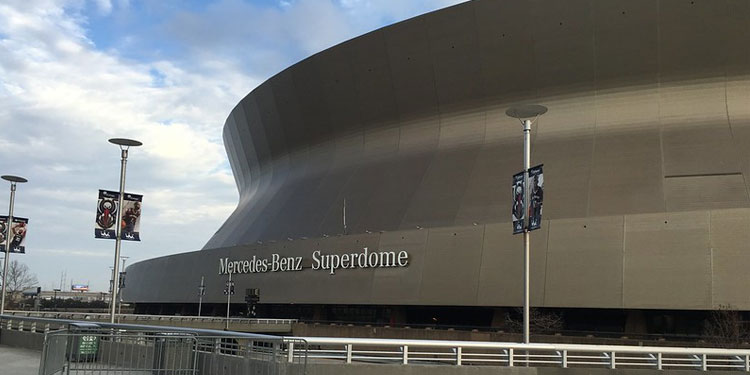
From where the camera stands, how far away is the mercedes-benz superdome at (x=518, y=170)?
3362cm

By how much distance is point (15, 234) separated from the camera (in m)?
34.8

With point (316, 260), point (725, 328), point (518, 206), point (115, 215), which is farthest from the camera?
point (316, 260)

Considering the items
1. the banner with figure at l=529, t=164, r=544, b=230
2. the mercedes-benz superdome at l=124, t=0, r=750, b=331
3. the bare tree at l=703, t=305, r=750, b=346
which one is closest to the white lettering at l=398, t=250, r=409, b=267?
the mercedes-benz superdome at l=124, t=0, r=750, b=331

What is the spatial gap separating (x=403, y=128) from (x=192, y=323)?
19.3 meters

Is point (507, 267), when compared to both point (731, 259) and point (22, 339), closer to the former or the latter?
point (731, 259)

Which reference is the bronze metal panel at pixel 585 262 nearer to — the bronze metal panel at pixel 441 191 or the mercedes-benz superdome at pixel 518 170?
the mercedes-benz superdome at pixel 518 170

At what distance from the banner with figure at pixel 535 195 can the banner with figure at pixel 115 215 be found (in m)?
13.4

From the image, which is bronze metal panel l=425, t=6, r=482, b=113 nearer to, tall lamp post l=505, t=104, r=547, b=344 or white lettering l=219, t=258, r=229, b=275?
white lettering l=219, t=258, r=229, b=275

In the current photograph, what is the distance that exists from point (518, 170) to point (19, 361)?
29.7 meters

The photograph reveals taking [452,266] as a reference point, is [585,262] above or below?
above

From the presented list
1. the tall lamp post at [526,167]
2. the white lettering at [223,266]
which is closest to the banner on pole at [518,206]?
the tall lamp post at [526,167]

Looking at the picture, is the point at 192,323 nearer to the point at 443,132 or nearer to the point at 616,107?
the point at 443,132

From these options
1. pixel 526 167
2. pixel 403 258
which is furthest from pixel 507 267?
pixel 526 167

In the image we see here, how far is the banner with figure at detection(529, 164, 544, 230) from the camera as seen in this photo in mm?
17578
